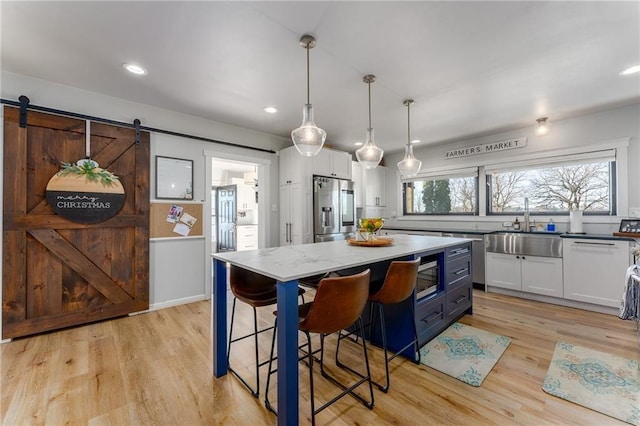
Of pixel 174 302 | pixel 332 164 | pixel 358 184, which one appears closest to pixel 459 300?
pixel 332 164

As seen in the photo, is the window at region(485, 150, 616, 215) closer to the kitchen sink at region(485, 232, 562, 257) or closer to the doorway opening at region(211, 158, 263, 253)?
the kitchen sink at region(485, 232, 562, 257)

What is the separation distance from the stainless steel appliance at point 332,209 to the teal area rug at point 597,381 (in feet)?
9.83

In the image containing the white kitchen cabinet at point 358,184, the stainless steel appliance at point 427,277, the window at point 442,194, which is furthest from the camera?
the white kitchen cabinet at point 358,184

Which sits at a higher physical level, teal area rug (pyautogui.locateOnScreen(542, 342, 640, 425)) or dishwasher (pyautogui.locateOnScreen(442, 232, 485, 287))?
dishwasher (pyautogui.locateOnScreen(442, 232, 485, 287))

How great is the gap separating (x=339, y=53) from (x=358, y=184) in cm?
339

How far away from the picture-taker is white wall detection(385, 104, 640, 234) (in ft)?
11.0

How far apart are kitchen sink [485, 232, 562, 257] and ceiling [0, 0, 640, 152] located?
1.62 metres

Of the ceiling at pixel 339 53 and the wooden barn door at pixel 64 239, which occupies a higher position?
the ceiling at pixel 339 53

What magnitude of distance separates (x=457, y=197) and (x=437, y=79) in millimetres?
2967

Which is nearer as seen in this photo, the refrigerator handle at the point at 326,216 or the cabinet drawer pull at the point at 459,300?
the cabinet drawer pull at the point at 459,300

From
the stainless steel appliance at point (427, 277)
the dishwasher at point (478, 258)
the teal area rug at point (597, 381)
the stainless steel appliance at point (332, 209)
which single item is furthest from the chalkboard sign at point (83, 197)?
the dishwasher at point (478, 258)

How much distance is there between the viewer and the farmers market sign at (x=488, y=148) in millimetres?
4176

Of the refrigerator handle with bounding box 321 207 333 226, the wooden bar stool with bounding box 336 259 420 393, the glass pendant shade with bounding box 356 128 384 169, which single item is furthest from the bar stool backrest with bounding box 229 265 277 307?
the refrigerator handle with bounding box 321 207 333 226

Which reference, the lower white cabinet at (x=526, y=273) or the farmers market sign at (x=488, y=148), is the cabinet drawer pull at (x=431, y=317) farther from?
the farmers market sign at (x=488, y=148)
